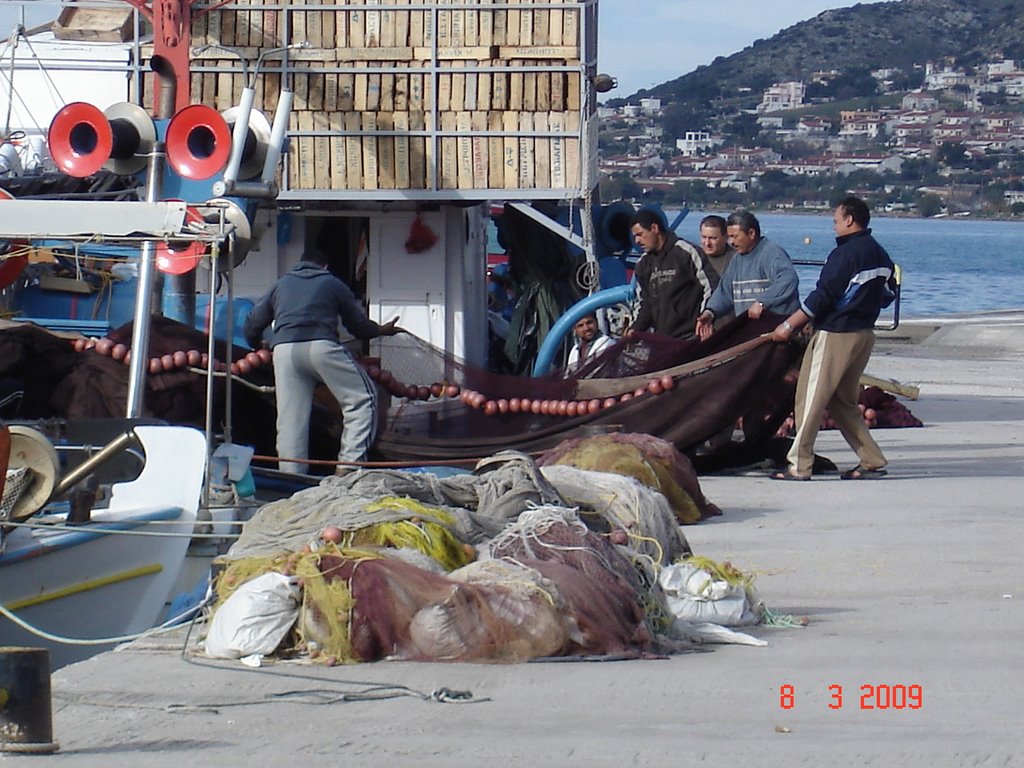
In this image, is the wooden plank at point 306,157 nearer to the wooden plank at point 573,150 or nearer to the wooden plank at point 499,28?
the wooden plank at point 499,28

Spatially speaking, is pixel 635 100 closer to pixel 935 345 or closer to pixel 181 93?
pixel 935 345

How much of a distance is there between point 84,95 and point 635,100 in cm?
12333

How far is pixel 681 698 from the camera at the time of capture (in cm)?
640

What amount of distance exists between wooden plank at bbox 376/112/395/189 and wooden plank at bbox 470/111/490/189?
833 mm

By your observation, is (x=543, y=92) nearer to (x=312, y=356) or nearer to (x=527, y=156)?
(x=527, y=156)

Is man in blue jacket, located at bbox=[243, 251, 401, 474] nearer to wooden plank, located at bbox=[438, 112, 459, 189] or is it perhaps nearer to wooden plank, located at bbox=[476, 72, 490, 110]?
wooden plank, located at bbox=[438, 112, 459, 189]

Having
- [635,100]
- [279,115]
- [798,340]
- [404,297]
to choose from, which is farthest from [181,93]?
[635,100]

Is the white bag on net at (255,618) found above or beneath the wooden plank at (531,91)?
beneath

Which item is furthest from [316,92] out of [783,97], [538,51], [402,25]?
[783,97]

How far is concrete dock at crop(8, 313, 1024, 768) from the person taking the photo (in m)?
5.61

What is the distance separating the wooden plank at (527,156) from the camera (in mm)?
17266

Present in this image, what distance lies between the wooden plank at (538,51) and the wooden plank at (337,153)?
1789 mm

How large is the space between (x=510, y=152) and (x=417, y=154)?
37.7 inches

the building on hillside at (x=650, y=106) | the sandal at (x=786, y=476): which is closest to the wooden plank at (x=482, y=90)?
the sandal at (x=786, y=476)
